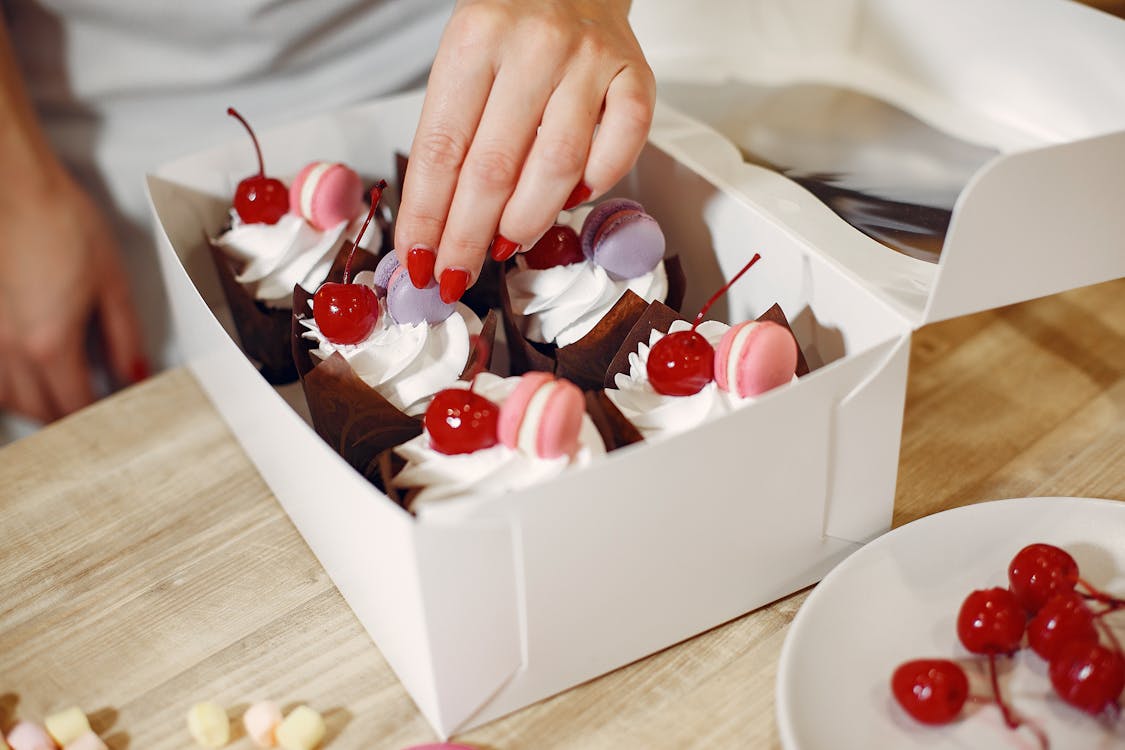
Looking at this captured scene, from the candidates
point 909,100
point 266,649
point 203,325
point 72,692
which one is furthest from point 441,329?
point 909,100

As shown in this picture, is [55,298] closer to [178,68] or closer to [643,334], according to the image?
[178,68]

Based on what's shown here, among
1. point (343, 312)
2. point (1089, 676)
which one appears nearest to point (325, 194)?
point (343, 312)

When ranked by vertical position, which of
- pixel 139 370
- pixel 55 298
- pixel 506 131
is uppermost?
pixel 506 131

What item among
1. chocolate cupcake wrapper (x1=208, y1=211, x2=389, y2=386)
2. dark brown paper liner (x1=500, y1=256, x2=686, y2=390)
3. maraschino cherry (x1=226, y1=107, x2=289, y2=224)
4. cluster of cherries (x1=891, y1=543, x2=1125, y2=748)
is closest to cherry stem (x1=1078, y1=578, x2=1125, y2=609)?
cluster of cherries (x1=891, y1=543, x2=1125, y2=748)

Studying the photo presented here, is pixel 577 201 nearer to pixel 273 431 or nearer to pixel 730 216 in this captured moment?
pixel 730 216

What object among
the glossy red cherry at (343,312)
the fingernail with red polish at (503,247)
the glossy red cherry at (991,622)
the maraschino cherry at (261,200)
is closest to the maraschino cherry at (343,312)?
the glossy red cherry at (343,312)
